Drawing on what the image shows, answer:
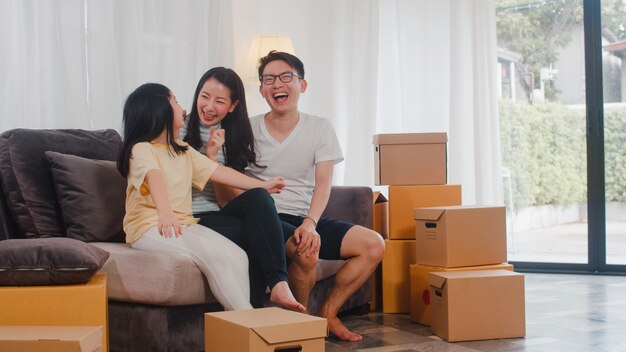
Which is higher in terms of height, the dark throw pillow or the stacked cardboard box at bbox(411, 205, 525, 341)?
the dark throw pillow

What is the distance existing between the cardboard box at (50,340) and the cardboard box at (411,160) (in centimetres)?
188

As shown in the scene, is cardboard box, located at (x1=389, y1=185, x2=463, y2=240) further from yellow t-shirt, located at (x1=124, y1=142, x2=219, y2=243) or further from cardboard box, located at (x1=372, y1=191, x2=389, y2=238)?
yellow t-shirt, located at (x1=124, y1=142, x2=219, y2=243)

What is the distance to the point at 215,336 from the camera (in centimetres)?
200

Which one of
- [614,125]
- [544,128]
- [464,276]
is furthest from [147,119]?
[614,125]

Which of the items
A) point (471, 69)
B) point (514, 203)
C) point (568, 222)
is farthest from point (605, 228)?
point (471, 69)

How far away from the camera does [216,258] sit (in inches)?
91.6

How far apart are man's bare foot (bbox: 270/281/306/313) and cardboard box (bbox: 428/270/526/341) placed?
696 mm

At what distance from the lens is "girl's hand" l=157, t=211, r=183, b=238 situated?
2367mm

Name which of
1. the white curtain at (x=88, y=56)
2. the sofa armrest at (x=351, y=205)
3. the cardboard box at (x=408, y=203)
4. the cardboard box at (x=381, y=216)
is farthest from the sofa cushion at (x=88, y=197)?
the cardboard box at (x=381, y=216)

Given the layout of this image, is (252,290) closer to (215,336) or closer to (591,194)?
(215,336)

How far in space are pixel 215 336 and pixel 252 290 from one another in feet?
1.50

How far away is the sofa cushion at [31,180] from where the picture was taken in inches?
101

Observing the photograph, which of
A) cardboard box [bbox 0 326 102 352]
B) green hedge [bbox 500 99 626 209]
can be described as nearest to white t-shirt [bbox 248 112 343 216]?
cardboard box [bbox 0 326 102 352]

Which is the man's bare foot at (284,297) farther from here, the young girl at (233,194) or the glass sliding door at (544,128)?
the glass sliding door at (544,128)
